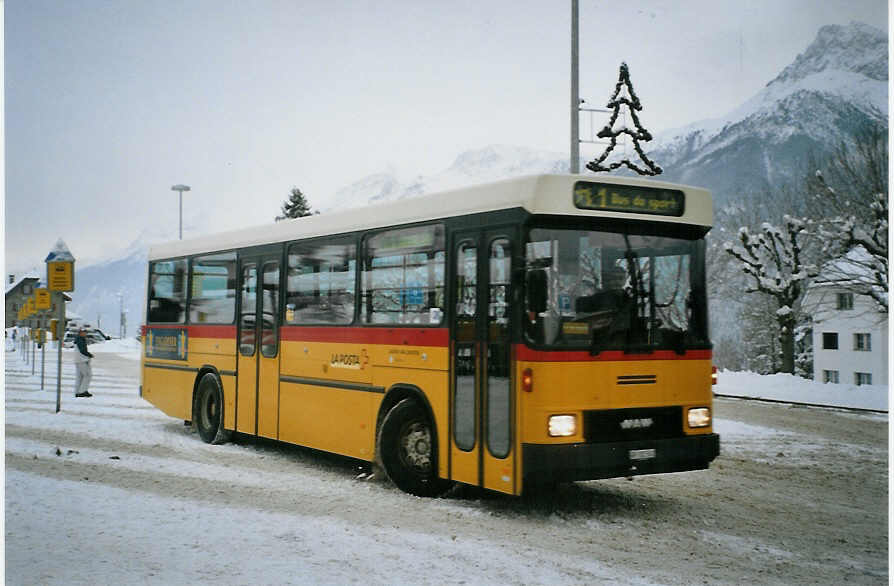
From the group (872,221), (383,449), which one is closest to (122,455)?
(383,449)

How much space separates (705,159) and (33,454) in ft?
280

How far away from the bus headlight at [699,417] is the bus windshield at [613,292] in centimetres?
56

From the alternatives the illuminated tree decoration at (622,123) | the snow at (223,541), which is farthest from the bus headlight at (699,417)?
the illuminated tree decoration at (622,123)

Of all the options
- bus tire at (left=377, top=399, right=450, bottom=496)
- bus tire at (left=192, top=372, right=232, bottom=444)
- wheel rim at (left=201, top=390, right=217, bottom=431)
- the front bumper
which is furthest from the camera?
wheel rim at (left=201, top=390, right=217, bottom=431)

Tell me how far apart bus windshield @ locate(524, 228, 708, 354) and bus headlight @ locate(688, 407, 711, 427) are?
565mm

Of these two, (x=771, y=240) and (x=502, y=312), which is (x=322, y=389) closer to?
(x=502, y=312)

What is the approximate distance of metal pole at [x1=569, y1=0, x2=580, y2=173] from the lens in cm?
1644

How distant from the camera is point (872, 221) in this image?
91.6ft

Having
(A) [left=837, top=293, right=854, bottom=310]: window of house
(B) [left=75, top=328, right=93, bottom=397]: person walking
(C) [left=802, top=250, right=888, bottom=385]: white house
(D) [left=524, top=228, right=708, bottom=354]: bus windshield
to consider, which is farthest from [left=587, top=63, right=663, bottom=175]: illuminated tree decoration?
(A) [left=837, top=293, right=854, bottom=310]: window of house

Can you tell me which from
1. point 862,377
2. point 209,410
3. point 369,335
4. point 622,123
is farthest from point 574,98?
point 862,377

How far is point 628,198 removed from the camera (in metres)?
8.39

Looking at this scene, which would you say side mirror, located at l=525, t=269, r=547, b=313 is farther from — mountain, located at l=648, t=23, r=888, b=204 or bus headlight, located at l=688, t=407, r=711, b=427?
mountain, located at l=648, t=23, r=888, b=204

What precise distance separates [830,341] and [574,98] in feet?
108

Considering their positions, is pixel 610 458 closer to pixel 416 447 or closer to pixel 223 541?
pixel 416 447
